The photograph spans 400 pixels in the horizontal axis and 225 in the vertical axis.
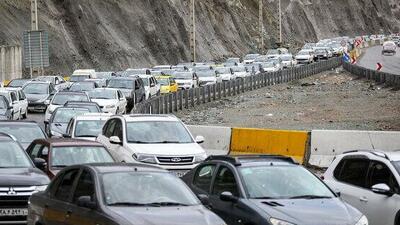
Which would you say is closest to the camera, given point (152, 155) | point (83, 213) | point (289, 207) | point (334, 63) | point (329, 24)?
point (83, 213)

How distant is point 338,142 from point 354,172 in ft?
30.4

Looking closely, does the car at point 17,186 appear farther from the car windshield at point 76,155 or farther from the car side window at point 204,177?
the car side window at point 204,177

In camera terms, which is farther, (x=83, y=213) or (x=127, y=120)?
(x=127, y=120)

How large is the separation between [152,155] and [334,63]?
2815 inches

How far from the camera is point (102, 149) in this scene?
17.1m

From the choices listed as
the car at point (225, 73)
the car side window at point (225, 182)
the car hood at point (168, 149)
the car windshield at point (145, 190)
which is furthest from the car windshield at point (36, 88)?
the car windshield at point (145, 190)

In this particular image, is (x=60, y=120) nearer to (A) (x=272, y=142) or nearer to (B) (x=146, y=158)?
(A) (x=272, y=142)

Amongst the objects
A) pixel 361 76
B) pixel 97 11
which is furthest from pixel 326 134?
pixel 97 11

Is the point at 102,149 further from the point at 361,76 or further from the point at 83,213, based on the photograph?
the point at 361,76

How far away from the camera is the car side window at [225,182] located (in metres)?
12.6

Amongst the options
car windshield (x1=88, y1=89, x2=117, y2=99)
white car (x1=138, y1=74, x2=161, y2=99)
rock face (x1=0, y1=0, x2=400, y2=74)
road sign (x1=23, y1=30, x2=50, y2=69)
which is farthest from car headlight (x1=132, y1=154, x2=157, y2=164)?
rock face (x1=0, y1=0, x2=400, y2=74)

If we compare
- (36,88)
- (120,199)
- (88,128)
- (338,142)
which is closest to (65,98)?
(36,88)

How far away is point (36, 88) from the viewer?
46.3 m

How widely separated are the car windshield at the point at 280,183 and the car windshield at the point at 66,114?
1756cm
